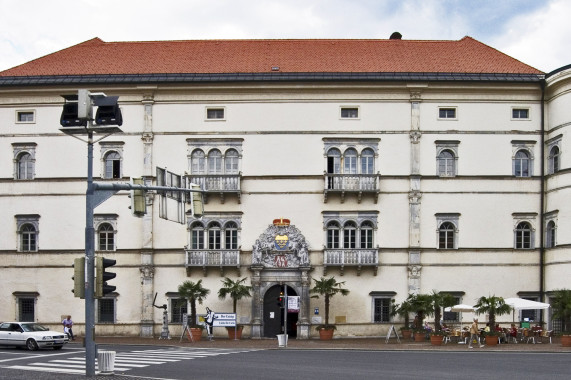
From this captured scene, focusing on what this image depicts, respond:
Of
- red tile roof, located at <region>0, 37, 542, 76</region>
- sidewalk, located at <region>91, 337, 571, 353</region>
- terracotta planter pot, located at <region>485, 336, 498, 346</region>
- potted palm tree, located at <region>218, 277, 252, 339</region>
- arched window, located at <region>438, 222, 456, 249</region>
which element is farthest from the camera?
red tile roof, located at <region>0, 37, 542, 76</region>

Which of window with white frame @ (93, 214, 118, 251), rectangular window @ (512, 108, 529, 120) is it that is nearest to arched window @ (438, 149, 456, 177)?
rectangular window @ (512, 108, 529, 120)

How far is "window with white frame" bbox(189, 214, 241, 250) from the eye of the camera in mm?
46906

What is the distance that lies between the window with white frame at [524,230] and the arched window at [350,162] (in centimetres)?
939

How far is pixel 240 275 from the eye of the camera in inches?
1838

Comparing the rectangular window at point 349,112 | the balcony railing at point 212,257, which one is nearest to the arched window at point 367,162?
the rectangular window at point 349,112

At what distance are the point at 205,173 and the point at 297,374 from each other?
22805 millimetres

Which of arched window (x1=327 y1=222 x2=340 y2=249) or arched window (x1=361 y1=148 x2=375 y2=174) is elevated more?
arched window (x1=361 y1=148 x2=375 y2=174)

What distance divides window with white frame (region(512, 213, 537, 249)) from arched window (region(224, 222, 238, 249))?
1577cm

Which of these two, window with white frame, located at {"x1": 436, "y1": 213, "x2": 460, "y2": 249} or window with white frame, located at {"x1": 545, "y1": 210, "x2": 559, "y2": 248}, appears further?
window with white frame, located at {"x1": 436, "y1": 213, "x2": 460, "y2": 249}

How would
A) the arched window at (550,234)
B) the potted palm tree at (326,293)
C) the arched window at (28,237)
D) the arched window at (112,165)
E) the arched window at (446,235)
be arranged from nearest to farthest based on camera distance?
the potted palm tree at (326,293) < the arched window at (550,234) < the arched window at (446,235) < the arched window at (112,165) < the arched window at (28,237)

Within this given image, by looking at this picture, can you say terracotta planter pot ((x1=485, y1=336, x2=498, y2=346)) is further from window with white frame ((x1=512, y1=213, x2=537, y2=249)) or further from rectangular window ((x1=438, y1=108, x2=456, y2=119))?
rectangular window ((x1=438, y1=108, x2=456, y2=119))

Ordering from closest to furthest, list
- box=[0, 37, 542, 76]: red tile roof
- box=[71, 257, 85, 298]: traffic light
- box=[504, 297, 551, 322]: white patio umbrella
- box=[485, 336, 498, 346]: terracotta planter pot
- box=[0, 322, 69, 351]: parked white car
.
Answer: box=[71, 257, 85, 298]: traffic light → box=[0, 322, 69, 351]: parked white car → box=[485, 336, 498, 346]: terracotta planter pot → box=[504, 297, 551, 322]: white patio umbrella → box=[0, 37, 542, 76]: red tile roof

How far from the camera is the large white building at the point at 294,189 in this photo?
46312mm

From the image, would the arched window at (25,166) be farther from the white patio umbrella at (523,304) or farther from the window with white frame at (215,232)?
the white patio umbrella at (523,304)
